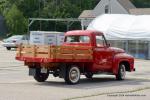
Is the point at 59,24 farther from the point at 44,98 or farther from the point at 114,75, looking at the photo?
the point at 44,98

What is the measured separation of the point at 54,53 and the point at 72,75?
1145 mm

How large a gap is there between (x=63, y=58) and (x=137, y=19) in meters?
26.9

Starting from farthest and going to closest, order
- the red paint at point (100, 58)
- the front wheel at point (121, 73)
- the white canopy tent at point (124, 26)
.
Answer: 1. the white canopy tent at point (124, 26)
2. the front wheel at point (121, 73)
3. the red paint at point (100, 58)

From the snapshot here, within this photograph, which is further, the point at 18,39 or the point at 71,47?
the point at 18,39

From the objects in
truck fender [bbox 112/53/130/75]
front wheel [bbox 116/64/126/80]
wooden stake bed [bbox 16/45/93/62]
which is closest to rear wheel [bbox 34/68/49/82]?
wooden stake bed [bbox 16/45/93/62]

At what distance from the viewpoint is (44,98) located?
14.8 m

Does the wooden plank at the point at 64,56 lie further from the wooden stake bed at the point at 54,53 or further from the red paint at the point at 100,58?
the red paint at the point at 100,58

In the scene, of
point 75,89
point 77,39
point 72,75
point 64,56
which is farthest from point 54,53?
point 77,39

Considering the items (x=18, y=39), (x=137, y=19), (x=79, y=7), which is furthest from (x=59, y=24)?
(x=137, y=19)

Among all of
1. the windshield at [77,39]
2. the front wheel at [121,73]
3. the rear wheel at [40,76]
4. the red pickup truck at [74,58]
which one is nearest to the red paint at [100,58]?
the red pickup truck at [74,58]

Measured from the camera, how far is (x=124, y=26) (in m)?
45.1

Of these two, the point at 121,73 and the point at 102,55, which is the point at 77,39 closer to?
the point at 102,55

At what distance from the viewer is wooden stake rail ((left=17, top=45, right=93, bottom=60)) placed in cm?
1889

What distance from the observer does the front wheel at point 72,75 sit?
19.2 m
